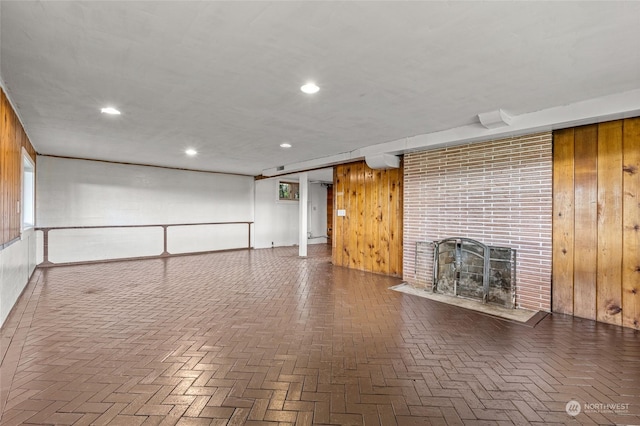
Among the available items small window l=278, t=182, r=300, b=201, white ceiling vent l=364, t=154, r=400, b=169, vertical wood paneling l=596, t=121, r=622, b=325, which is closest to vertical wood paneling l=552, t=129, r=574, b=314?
vertical wood paneling l=596, t=121, r=622, b=325

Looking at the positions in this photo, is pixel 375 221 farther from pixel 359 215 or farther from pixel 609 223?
pixel 609 223

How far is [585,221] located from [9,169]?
7.03 m

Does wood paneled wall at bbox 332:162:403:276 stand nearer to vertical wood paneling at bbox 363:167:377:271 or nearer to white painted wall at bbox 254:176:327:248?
vertical wood paneling at bbox 363:167:377:271

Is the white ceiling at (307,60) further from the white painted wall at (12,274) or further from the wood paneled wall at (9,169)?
the white painted wall at (12,274)

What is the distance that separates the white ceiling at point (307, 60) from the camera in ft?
6.31

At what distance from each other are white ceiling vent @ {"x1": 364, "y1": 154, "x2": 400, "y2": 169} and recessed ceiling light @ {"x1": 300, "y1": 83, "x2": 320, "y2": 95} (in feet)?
9.06

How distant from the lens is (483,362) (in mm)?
2670

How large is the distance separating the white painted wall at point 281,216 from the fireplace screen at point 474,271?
6.74m

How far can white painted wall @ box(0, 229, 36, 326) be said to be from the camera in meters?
3.33

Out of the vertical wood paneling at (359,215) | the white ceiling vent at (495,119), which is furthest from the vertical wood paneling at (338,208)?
the white ceiling vent at (495,119)

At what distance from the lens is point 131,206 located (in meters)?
8.04

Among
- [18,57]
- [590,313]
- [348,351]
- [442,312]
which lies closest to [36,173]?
[18,57]

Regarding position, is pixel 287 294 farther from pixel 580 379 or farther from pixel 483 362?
pixel 580 379

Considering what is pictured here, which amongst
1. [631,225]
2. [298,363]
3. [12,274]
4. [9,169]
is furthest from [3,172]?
[631,225]
